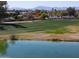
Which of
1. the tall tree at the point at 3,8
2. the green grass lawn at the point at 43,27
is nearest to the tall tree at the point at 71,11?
the green grass lawn at the point at 43,27

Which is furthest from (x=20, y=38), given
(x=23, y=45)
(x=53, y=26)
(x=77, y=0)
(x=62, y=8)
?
(x=77, y=0)

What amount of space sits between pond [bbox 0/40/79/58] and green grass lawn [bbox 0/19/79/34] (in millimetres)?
154

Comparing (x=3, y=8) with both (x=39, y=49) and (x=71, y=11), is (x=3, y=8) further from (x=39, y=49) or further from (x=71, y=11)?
(x=71, y=11)

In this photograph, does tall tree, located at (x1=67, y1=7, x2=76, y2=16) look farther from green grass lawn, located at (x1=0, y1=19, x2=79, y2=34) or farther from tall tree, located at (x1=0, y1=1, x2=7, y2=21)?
tall tree, located at (x1=0, y1=1, x2=7, y2=21)

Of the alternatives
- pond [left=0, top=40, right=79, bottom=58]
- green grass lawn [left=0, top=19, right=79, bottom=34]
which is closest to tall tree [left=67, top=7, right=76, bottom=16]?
green grass lawn [left=0, top=19, right=79, bottom=34]

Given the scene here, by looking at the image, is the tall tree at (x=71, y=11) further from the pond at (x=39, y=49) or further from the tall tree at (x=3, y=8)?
the tall tree at (x=3, y=8)

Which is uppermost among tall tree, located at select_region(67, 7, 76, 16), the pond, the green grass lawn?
tall tree, located at select_region(67, 7, 76, 16)

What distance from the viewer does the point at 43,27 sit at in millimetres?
3725

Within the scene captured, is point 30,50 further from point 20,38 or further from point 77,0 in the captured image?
point 77,0

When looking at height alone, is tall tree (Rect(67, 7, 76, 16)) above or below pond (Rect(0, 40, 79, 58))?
above

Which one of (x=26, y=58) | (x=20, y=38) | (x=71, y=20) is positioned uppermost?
(x=71, y=20)

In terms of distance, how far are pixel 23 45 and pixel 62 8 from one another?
751 mm

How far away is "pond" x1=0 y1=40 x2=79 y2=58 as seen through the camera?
362 cm

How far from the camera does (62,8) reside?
3.70 meters
